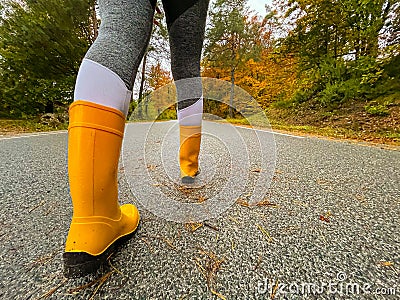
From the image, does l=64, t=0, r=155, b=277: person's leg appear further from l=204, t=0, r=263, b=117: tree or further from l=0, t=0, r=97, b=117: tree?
l=204, t=0, r=263, b=117: tree

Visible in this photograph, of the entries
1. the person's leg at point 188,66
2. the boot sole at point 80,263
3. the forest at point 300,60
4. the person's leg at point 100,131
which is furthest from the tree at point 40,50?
the boot sole at point 80,263

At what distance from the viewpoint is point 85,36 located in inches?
252

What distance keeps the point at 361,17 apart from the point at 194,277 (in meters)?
7.48

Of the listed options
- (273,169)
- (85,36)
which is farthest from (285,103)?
(273,169)

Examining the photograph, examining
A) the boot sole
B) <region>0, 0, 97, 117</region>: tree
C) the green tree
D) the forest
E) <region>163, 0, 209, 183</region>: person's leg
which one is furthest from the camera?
the green tree

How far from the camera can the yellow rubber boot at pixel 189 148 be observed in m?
0.88

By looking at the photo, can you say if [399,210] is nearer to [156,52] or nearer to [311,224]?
[311,224]

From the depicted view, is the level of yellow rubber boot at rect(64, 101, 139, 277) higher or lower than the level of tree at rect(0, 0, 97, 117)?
lower

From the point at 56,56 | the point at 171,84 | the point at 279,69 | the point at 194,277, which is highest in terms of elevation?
the point at 279,69

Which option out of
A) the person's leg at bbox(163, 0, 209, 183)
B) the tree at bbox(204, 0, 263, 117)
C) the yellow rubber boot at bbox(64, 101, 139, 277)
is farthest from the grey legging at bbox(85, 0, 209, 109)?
the tree at bbox(204, 0, 263, 117)

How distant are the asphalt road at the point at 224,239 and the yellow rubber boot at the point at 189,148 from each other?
0.09 metres

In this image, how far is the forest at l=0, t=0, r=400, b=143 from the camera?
500cm

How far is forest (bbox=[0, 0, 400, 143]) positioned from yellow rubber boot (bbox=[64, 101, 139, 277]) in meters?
3.42

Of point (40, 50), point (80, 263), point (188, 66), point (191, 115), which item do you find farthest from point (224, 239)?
point (40, 50)
